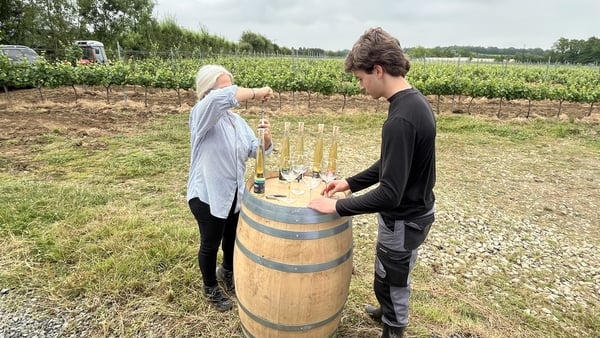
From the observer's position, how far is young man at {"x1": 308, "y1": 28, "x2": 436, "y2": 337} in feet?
5.34

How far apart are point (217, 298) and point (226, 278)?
22cm

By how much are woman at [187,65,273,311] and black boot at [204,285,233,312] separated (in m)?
0.32

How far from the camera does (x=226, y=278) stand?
9.49ft

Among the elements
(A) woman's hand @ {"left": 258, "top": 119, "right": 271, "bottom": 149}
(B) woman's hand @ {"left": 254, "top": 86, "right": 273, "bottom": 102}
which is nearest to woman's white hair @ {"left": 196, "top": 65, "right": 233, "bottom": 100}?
(B) woman's hand @ {"left": 254, "top": 86, "right": 273, "bottom": 102}

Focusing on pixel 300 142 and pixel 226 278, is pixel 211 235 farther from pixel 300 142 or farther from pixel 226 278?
pixel 300 142

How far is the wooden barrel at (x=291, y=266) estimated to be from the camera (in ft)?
5.86

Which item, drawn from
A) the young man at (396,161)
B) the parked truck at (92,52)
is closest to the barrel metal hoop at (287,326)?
the young man at (396,161)

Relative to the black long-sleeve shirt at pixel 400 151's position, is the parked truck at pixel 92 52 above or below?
above

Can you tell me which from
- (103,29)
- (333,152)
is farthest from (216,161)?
(103,29)

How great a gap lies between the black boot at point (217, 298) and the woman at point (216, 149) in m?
0.32

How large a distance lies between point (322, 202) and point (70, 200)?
3740mm

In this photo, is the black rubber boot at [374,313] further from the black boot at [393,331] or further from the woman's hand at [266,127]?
the woman's hand at [266,127]

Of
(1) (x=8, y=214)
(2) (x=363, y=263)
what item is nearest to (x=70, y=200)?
(1) (x=8, y=214)

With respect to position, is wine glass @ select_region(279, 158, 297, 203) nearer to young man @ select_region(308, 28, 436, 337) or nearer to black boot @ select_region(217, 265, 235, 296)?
young man @ select_region(308, 28, 436, 337)
